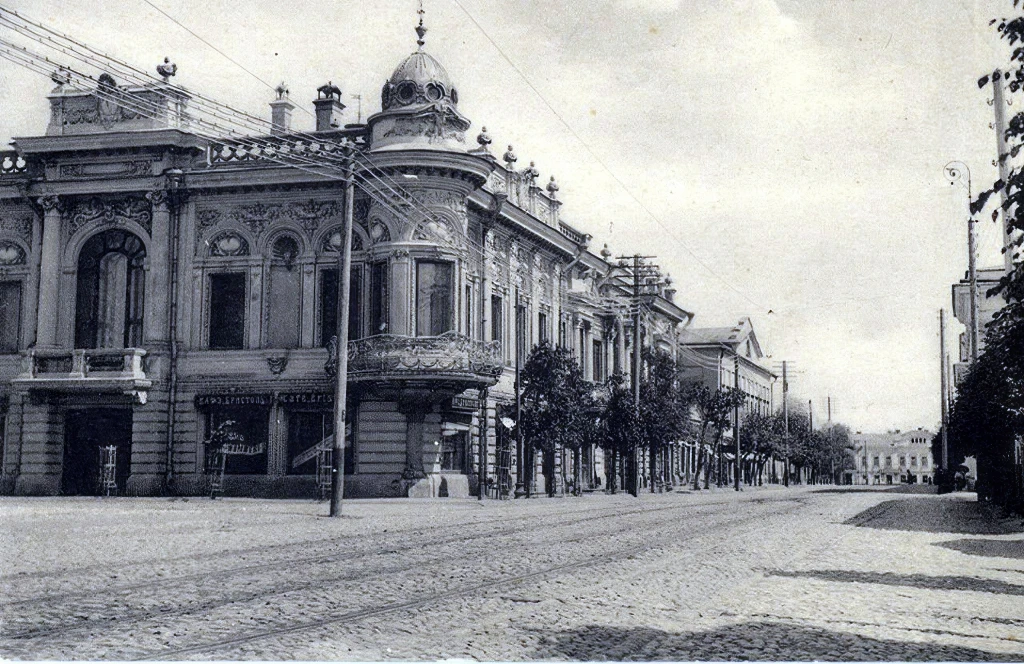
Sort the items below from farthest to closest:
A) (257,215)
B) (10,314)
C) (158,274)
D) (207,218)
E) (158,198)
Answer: (10,314) < (207,218) < (257,215) < (158,274) < (158,198)

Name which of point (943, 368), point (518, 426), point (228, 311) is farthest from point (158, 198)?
point (943, 368)

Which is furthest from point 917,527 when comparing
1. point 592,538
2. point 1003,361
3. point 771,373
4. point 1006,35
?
point 771,373

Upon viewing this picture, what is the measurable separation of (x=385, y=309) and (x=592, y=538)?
18.0 m

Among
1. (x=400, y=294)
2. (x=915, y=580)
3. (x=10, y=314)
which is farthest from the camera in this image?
(x=10, y=314)

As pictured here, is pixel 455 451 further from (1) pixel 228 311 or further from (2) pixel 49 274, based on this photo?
(2) pixel 49 274

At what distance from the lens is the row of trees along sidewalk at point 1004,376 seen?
7.82m

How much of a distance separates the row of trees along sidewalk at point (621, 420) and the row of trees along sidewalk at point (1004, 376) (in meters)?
12.3

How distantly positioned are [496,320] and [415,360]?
7708mm

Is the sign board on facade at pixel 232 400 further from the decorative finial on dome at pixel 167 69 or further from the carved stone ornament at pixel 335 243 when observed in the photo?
the decorative finial on dome at pixel 167 69

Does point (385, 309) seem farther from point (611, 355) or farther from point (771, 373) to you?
point (771, 373)

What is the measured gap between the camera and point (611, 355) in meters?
53.6

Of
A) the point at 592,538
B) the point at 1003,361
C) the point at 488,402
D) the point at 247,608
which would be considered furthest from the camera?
the point at 488,402

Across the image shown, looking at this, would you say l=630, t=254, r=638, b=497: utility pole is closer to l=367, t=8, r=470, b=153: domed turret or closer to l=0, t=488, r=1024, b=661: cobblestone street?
l=367, t=8, r=470, b=153: domed turret

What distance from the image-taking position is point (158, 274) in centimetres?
3578
